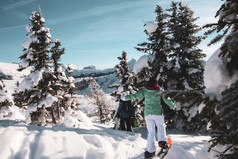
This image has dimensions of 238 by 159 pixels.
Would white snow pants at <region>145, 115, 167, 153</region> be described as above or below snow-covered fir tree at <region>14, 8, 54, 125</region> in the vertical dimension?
below

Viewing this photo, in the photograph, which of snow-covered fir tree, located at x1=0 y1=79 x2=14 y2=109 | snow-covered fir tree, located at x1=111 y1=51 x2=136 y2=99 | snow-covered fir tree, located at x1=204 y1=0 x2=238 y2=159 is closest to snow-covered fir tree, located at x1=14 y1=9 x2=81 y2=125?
snow-covered fir tree, located at x1=0 y1=79 x2=14 y2=109

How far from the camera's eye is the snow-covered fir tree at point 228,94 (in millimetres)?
1894

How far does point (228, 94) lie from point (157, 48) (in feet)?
38.0

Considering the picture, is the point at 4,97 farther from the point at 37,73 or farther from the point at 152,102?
the point at 152,102

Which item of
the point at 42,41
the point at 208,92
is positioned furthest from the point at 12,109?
the point at 208,92

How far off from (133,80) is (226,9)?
14367 mm

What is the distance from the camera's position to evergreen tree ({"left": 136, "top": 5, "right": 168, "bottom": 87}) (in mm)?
12320

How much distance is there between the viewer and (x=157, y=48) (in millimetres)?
13000

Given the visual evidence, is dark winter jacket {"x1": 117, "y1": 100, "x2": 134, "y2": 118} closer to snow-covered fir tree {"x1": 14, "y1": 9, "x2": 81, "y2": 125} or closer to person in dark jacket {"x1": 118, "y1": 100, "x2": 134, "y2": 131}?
person in dark jacket {"x1": 118, "y1": 100, "x2": 134, "y2": 131}

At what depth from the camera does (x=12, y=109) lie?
54.4 feet

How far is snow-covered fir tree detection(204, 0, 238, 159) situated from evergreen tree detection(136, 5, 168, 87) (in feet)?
30.4

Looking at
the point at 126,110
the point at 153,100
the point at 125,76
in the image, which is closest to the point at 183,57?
the point at 125,76

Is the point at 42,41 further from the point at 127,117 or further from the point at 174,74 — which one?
the point at 174,74

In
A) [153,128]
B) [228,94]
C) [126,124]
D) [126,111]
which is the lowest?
[126,124]
